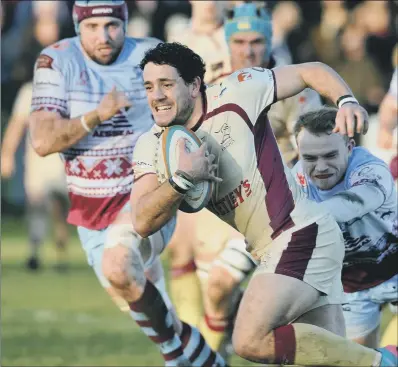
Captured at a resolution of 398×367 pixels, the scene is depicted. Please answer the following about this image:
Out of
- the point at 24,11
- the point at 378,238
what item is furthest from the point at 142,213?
the point at 24,11

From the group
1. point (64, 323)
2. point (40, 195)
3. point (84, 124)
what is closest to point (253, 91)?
point (84, 124)

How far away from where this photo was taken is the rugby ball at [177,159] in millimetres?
6461

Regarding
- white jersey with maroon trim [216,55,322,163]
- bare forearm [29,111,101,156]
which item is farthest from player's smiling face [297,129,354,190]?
bare forearm [29,111,101,156]

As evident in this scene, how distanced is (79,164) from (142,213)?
244 cm

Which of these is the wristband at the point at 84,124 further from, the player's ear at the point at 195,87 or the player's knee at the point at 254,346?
the player's knee at the point at 254,346

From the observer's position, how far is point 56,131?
28.5ft

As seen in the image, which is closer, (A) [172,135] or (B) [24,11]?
(A) [172,135]

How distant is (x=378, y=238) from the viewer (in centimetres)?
792

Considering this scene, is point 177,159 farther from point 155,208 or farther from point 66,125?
point 66,125

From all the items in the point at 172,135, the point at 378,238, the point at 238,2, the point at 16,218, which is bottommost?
the point at 16,218

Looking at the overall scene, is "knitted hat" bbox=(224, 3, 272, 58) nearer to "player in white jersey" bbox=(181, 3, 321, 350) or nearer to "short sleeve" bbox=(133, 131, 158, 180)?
"player in white jersey" bbox=(181, 3, 321, 350)

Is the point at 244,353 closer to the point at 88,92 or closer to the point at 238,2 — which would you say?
the point at 88,92

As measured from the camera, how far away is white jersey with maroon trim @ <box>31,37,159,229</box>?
891 cm

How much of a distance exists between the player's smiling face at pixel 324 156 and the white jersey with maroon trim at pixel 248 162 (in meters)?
0.63
